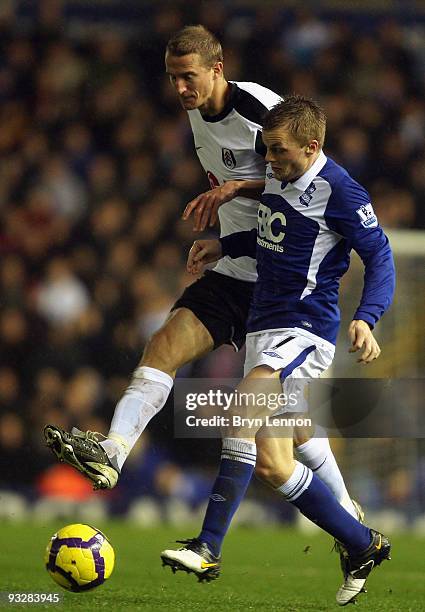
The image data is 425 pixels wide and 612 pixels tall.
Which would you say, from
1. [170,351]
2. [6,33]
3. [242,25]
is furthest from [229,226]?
[6,33]

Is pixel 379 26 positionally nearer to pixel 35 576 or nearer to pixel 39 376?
pixel 39 376

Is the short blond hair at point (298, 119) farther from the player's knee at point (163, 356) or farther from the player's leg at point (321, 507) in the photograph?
the player's leg at point (321, 507)

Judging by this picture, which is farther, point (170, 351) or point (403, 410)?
point (403, 410)

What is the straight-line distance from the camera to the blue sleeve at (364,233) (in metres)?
4.11

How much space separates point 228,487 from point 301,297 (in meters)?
0.76

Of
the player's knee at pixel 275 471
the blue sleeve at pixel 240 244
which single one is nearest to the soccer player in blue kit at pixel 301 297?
the player's knee at pixel 275 471

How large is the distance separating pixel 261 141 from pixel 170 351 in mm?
894

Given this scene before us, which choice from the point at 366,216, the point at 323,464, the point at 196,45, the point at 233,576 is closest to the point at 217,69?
the point at 196,45

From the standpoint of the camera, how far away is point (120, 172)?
884cm

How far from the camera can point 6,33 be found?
9.54 m

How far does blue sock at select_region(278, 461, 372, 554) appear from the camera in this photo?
4.10m

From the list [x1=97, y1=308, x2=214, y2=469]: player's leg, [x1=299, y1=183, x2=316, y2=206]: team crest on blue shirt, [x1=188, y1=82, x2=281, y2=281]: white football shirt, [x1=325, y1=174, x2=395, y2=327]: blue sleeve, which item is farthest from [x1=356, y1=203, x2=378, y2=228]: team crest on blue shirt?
[x1=97, y1=308, x2=214, y2=469]: player's leg

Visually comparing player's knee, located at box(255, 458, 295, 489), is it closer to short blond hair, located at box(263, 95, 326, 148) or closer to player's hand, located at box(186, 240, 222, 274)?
player's hand, located at box(186, 240, 222, 274)

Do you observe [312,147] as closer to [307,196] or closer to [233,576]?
[307,196]
